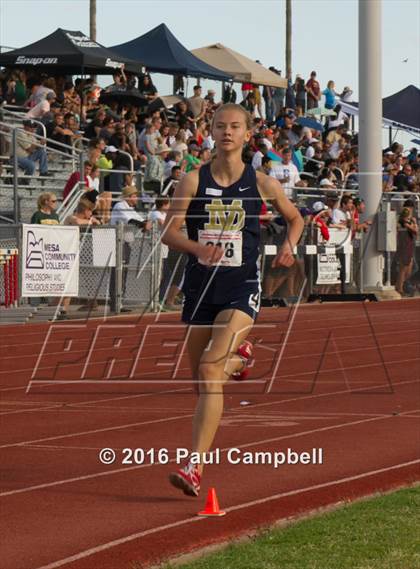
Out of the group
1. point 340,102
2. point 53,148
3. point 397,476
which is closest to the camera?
point 397,476

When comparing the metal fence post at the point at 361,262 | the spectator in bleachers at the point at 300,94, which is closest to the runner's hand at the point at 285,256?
the metal fence post at the point at 361,262

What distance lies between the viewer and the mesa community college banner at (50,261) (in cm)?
2128

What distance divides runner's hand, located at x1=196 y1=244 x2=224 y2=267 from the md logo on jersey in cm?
18

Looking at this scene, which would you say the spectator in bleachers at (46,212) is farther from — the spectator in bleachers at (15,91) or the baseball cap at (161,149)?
the spectator in bleachers at (15,91)

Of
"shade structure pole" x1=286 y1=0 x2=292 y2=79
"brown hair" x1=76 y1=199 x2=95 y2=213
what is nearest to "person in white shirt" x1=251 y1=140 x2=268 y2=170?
"brown hair" x1=76 y1=199 x2=95 y2=213

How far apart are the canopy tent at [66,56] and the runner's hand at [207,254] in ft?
71.9

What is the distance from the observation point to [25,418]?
11969 mm

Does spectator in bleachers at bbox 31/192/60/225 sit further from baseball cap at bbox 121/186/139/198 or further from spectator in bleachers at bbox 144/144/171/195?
spectator in bleachers at bbox 144/144/171/195

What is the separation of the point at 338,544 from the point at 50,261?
15.5m

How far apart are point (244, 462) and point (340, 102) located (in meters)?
33.0

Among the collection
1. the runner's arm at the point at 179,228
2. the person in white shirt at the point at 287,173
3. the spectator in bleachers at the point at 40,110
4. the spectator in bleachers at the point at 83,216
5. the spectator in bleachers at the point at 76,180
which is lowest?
the runner's arm at the point at 179,228

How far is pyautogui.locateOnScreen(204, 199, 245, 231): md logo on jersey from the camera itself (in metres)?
8.01

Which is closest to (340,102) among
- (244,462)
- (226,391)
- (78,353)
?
(78,353)

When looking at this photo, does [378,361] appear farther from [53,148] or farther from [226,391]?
[53,148]
